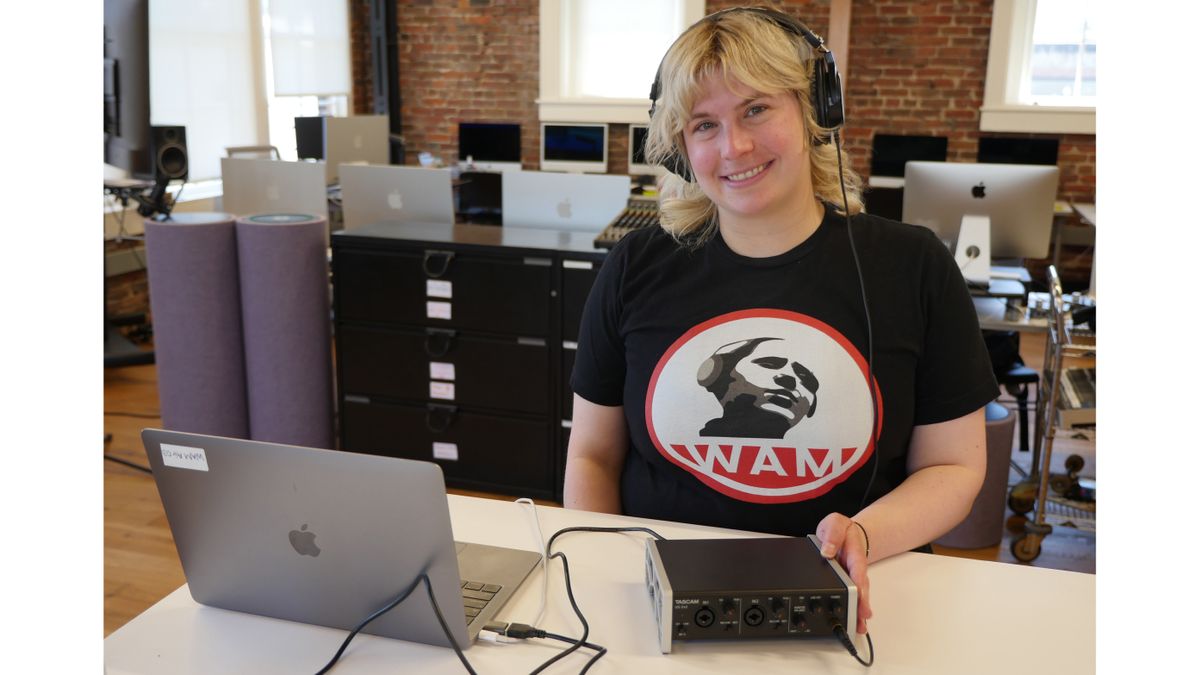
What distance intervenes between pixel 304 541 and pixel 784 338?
2.31ft

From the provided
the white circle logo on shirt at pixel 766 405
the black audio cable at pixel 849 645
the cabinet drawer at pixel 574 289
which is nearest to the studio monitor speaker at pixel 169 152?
the cabinet drawer at pixel 574 289

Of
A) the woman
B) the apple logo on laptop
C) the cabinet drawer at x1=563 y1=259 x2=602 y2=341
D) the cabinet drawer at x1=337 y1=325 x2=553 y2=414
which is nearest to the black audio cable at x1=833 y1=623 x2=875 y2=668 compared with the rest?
the woman

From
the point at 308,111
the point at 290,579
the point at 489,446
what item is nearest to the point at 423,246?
the point at 489,446

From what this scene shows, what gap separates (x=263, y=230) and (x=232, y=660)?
2314 millimetres

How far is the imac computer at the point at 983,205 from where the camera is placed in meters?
3.25

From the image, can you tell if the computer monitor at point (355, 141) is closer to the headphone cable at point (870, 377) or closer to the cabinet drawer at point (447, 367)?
the cabinet drawer at point (447, 367)

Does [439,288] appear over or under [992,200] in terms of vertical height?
under

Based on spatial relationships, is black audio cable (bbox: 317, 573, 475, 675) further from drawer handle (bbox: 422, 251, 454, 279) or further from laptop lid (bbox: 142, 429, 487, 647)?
drawer handle (bbox: 422, 251, 454, 279)

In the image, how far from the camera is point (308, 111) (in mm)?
6988

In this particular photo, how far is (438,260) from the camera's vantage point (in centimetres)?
316

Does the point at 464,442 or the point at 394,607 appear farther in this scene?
the point at 464,442

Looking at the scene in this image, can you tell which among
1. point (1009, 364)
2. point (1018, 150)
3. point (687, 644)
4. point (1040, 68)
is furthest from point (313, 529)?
point (1040, 68)

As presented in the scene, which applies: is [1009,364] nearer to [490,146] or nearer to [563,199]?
[563,199]
